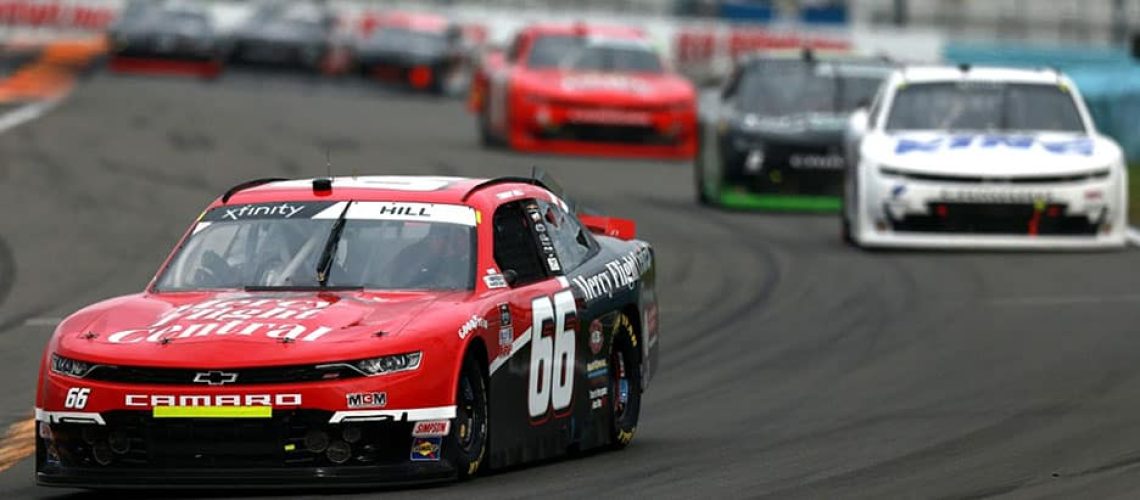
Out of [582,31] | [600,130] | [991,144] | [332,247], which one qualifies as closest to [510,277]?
[332,247]

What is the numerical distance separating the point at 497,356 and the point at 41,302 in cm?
681

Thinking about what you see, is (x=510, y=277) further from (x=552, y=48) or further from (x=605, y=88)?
(x=552, y=48)

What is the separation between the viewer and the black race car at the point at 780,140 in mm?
22922

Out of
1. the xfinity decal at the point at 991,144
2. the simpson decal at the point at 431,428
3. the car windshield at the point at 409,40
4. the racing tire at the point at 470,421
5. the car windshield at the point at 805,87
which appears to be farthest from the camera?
the car windshield at the point at 409,40

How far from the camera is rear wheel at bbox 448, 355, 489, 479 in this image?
8500 mm

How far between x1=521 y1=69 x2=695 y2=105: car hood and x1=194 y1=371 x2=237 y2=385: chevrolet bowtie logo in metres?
20.0

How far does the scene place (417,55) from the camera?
41594mm

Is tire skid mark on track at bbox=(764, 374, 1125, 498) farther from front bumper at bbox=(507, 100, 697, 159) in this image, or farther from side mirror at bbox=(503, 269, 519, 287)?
front bumper at bbox=(507, 100, 697, 159)

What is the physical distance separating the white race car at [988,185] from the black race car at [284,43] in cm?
2493

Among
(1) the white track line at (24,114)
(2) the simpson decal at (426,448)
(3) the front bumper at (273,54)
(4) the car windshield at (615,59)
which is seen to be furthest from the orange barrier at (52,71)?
(2) the simpson decal at (426,448)

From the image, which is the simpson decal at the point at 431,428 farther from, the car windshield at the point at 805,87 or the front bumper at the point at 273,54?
the front bumper at the point at 273,54

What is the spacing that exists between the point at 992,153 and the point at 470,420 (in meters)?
11.1

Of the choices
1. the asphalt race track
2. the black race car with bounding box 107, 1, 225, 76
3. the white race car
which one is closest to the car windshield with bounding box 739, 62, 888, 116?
the asphalt race track

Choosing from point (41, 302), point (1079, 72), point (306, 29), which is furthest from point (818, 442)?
point (306, 29)
